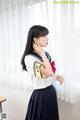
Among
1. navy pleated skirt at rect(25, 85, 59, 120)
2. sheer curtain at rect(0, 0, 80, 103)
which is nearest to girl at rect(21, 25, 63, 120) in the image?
navy pleated skirt at rect(25, 85, 59, 120)

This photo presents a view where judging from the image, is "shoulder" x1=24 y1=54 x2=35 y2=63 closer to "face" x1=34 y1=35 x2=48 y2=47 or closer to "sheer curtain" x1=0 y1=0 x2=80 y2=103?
"face" x1=34 y1=35 x2=48 y2=47

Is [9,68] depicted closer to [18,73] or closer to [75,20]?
[18,73]

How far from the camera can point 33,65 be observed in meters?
1.77

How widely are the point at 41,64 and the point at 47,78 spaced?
7.3 inches

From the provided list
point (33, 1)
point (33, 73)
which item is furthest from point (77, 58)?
point (33, 1)

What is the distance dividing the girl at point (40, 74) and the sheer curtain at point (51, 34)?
0.67ft

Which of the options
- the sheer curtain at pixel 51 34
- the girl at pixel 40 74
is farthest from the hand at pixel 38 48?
the sheer curtain at pixel 51 34

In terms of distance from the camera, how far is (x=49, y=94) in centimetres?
188

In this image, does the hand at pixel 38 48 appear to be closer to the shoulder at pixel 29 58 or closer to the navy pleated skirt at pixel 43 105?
the shoulder at pixel 29 58

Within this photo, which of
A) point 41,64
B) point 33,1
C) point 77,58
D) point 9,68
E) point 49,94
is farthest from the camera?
point 9,68

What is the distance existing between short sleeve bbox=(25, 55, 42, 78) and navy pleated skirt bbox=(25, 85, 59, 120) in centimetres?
20

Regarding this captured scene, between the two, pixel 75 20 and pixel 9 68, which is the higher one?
pixel 75 20

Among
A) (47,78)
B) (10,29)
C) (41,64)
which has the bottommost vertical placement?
(47,78)

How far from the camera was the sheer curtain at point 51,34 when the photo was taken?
201 centimetres
